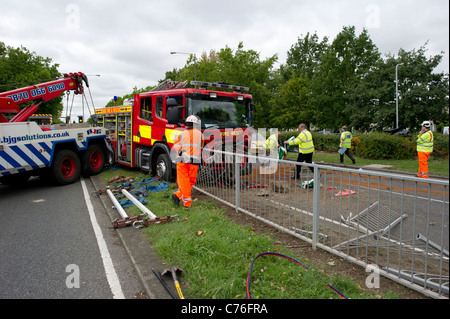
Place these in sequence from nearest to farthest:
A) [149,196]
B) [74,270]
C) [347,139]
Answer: [74,270] < [149,196] < [347,139]

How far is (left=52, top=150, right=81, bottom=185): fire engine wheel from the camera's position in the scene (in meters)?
8.07

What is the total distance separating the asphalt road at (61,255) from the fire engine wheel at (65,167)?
1.77 metres

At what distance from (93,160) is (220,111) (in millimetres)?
5087

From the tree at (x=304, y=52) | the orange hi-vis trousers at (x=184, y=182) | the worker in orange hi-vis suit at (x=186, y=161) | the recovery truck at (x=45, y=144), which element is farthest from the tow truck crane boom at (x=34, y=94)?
the tree at (x=304, y=52)

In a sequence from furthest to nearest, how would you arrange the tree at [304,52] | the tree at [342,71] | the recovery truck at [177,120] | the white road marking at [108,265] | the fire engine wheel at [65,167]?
the tree at [304,52] < the tree at [342,71] < the fire engine wheel at [65,167] < the recovery truck at [177,120] < the white road marking at [108,265]

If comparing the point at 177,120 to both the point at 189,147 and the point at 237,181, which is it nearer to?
the point at 189,147

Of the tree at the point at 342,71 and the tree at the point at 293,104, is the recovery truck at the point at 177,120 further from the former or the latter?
the tree at the point at 342,71

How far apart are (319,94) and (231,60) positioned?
32.1 feet

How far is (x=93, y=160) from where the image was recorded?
32.2 ft

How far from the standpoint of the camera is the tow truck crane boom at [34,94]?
299 inches

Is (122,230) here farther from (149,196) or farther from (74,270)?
(149,196)

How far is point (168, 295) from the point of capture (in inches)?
108

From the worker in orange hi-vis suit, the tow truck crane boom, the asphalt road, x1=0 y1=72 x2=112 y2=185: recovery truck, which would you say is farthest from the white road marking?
the tow truck crane boom

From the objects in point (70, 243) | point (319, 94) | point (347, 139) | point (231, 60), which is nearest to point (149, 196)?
point (70, 243)
